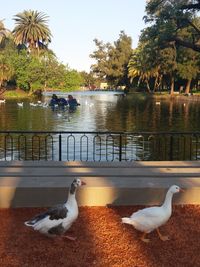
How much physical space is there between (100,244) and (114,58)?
11043 centimetres

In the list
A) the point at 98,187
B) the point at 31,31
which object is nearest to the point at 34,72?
the point at 31,31

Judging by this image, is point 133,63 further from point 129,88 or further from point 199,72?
point 199,72

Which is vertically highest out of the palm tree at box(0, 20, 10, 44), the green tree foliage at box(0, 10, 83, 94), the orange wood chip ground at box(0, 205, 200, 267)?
the palm tree at box(0, 20, 10, 44)

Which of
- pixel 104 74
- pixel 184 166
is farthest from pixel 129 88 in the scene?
pixel 184 166

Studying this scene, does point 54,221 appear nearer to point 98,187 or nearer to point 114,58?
point 98,187

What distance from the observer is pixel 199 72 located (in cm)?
7562

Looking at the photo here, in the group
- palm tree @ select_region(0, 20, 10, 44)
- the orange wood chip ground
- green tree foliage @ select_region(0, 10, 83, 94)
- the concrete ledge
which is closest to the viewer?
the orange wood chip ground

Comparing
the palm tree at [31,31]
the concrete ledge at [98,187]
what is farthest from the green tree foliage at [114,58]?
the concrete ledge at [98,187]

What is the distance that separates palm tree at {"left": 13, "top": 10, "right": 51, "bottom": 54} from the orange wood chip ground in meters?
99.5

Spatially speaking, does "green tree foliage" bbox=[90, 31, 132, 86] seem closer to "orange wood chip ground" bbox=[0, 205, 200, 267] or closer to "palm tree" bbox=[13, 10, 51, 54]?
"palm tree" bbox=[13, 10, 51, 54]

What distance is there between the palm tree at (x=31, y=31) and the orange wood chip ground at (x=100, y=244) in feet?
327

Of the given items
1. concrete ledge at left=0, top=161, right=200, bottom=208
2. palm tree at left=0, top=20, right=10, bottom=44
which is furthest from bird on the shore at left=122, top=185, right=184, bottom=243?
palm tree at left=0, top=20, right=10, bottom=44

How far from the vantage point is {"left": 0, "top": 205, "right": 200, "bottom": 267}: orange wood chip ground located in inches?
179

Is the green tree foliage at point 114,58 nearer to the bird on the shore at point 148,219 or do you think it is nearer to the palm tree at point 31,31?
the palm tree at point 31,31
